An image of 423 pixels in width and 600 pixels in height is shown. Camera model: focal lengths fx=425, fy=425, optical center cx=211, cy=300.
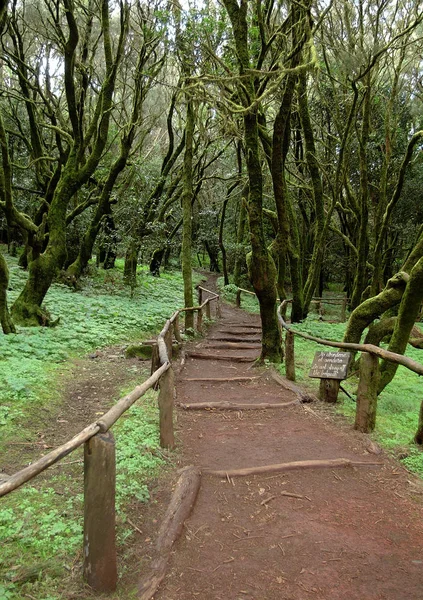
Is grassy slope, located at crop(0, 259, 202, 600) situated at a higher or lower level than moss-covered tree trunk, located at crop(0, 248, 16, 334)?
lower

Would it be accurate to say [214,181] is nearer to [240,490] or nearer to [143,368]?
[143,368]

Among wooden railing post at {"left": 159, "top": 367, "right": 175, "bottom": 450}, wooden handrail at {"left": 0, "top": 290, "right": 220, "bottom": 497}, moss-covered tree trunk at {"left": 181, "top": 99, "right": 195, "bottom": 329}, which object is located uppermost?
moss-covered tree trunk at {"left": 181, "top": 99, "right": 195, "bottom": 329}

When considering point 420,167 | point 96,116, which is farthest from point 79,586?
point 420,167

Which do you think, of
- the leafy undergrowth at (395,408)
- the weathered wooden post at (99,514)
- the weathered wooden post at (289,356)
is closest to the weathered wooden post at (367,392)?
the leafy undergrowth at (395,408)

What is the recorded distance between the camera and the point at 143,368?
8.66 meters

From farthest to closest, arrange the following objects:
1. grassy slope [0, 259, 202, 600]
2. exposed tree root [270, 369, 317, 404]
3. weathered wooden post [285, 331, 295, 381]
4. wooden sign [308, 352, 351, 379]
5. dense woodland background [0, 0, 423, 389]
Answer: dense woodland background [0, 0, 423, 389] → weathered wooden post [285, 331, 295, 381] → exposed tree root [270, 369, 317, 404] → wooden sign [308, 352, 351, 379] → grassy slope [0, 259, 202, 600]

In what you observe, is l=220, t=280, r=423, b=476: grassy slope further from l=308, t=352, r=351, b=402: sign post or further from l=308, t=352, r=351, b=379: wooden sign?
l=308, t=352, r=351, b=379: wooden sign

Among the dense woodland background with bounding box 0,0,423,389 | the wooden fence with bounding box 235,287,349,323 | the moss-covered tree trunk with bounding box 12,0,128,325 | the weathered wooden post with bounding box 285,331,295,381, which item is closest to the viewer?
the weathered wooden post with bounding box 285,331,295,381

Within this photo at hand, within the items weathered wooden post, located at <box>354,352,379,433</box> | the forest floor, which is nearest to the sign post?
the forest floor

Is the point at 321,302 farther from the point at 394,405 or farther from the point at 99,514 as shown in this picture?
the point at 99,514

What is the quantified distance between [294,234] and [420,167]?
9248 mm

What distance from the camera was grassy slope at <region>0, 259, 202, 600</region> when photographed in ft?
9.04

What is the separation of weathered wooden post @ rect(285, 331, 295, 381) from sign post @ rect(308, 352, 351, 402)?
1.12 m

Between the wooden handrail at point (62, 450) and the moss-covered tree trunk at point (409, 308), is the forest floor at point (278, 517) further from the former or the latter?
the moss-covered tree trunk at point (409, 308)
